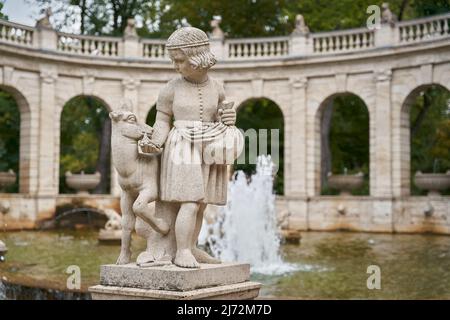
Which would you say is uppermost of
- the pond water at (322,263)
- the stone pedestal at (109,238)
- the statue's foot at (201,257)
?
the statue's foot at (201,257)

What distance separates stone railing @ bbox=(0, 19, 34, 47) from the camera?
23828mm

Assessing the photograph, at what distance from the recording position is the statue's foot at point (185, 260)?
22.6 feet

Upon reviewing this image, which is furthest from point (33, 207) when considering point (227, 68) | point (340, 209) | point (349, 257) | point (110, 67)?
point (349, 257)

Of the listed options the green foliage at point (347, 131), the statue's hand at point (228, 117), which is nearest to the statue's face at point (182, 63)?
the statue's hand at point (228, 117)

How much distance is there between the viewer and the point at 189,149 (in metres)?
7.17

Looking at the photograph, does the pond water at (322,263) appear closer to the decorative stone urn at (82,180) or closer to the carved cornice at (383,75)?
the decorative stone urn at (82,180)

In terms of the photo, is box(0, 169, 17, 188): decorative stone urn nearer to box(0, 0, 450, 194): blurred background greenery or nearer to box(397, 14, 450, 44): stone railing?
box(0, 0, 450, 194): blurred background greenery

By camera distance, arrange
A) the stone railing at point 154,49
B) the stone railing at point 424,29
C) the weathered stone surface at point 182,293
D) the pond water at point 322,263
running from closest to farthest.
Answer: the weathered stone surface at point 182,293
the pond water at point 322,263
the stone railing at point 424,29
the stone railing at point 154,49

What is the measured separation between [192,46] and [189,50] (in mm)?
54

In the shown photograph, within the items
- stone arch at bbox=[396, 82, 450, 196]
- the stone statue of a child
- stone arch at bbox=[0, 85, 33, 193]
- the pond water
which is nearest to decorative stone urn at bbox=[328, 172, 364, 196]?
stone arch at bbox=[396, 82, 450, 196]

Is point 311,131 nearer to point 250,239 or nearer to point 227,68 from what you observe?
point 227,68

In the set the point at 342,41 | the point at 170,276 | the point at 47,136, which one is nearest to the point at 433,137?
the point at 342,41

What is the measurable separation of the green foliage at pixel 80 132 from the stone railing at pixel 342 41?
10.7m

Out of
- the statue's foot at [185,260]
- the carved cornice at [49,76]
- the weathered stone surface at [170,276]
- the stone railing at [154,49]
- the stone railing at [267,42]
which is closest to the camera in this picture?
the weathered stone surface at [170,276]
